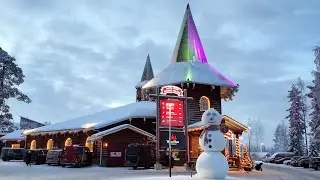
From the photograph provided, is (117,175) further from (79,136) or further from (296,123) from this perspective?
(296,123)

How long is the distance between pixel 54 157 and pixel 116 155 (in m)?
5.79

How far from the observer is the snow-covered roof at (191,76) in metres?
34.9

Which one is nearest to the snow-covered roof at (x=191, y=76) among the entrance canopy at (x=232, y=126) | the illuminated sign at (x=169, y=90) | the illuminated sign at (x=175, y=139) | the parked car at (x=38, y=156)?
the illuminated sign at (x=169, y=90)

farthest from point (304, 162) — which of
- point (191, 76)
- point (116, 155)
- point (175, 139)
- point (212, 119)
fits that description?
point (212, 119)

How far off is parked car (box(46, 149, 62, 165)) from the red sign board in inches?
423

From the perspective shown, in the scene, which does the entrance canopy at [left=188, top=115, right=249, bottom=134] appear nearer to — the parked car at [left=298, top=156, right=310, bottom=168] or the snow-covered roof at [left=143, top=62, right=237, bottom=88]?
the snow-covered roof at [left=143, top=62, right=237, bottom=88]

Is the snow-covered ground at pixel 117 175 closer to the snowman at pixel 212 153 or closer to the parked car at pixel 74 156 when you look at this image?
the snowman at pixel 212 153

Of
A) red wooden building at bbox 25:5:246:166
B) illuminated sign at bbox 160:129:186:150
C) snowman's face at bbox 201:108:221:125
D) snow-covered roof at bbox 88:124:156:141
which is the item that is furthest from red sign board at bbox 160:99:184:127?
snowman's face at bbox 201:108:221:125

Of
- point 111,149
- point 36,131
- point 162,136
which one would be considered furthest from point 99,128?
point 36,131

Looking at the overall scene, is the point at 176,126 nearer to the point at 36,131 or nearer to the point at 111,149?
the point at 111,149

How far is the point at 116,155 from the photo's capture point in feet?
105

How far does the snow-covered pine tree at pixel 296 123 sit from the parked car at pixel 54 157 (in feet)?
133

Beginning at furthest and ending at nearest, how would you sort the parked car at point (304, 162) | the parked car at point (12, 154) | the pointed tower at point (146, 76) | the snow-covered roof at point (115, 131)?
the pointed tower at point (146, 76)
the parked car at point (12, 154)
the parked car at point (304, 162)
the snow-covered roof at point (115, 131)

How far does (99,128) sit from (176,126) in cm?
936
